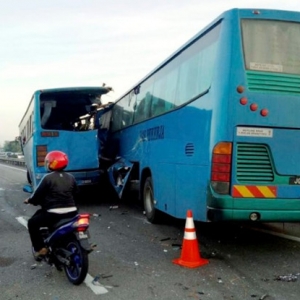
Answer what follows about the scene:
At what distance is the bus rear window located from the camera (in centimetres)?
566

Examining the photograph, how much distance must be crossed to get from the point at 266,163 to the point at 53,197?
288cm

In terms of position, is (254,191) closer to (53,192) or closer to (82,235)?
(82,235)

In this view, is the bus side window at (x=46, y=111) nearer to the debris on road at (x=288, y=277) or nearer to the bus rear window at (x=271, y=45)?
the bus rear window at (x=271, y=45)

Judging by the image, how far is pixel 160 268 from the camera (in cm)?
566

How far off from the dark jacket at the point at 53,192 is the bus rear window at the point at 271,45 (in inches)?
115

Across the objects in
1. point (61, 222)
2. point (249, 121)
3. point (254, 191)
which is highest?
point (249, 121)

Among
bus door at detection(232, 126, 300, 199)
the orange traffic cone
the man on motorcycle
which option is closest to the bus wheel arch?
the orange traffic cone

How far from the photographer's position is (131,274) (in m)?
5.41

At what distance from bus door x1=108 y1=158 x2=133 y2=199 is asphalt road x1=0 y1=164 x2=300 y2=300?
200 cm

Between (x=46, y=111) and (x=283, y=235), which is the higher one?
(x=46, y=111)

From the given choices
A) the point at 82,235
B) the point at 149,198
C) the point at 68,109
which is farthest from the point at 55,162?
the point at 68,109

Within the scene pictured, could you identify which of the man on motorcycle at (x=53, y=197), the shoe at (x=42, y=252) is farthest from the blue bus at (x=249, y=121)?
the shoe at (x=42, y=252)

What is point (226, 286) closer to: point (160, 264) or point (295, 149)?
point (160, 264)

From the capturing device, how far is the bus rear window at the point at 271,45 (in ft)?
18.6
